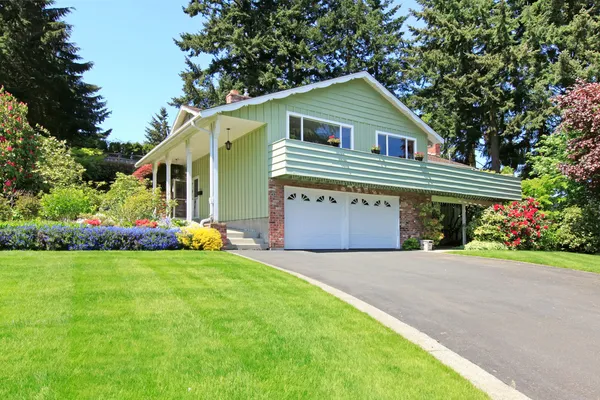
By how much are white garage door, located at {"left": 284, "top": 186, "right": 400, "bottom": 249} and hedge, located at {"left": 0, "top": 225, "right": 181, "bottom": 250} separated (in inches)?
192

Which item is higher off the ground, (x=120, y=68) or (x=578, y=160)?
(x=120, y=68)

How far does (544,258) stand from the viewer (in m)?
12.3

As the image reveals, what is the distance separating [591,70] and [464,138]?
9.37m

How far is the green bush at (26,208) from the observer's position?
42.4ft

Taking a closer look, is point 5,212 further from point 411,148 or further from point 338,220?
point 411,148

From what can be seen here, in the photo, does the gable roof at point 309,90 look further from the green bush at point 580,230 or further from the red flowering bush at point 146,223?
the green bush at point 580,230

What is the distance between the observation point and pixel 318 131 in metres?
15.5

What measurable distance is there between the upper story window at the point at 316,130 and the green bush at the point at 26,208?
862cm

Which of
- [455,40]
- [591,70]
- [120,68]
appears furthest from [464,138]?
[120,68]

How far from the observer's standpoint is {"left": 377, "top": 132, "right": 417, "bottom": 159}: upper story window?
17.3 metres

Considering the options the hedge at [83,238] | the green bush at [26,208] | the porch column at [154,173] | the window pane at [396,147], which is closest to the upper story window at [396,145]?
the window pane at [396,147]

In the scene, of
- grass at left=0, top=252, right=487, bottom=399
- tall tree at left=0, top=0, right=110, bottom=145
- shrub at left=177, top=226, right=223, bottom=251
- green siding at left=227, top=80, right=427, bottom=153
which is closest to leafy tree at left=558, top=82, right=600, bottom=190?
green siding at left=227, top=80, right=427, bottom=153

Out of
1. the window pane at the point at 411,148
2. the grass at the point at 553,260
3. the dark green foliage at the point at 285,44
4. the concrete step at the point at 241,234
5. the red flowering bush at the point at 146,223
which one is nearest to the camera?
the grass at the point at 553,260

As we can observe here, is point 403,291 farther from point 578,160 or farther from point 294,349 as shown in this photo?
point 578,160
